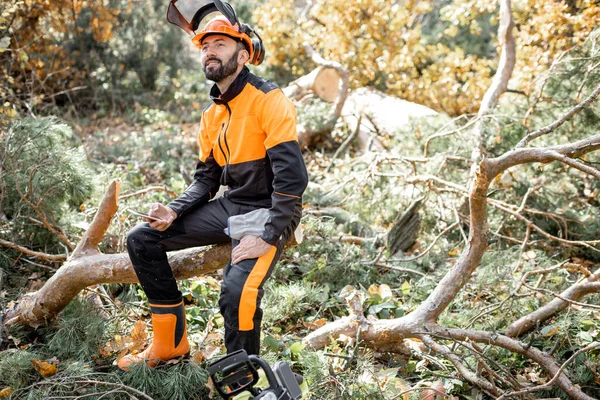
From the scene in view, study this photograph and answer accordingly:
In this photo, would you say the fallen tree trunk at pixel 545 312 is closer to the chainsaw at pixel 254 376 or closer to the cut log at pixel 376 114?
the chainsaw at pixel 254 376

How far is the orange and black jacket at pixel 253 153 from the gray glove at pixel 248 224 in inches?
2.9

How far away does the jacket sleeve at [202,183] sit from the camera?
10.9 feet

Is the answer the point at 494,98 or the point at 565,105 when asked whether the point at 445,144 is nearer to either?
the point at 494,98

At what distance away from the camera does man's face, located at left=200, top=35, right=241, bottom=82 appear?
3.11m

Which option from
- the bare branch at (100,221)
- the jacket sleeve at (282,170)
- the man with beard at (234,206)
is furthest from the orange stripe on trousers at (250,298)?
the bare branch at (100,221)

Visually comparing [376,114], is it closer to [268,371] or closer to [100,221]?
[100,221]

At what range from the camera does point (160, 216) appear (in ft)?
10.5

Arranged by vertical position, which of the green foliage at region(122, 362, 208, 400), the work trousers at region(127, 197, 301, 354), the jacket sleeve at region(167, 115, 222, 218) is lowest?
the green foliage at region(122, 362, 208, 400)

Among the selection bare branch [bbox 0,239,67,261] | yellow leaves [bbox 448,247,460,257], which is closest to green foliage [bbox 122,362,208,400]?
bare branch [bbox 0,239,67,261]

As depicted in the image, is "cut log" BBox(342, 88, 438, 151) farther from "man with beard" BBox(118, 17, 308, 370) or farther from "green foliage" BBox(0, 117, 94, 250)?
"man with beard" BBox(118, 17, 308, 370)

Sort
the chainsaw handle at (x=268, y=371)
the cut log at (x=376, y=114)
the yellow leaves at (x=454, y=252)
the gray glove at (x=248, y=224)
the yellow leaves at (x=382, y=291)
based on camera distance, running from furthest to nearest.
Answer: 1. the cut log at (x=376, y=114)
2. the yellow leaves at (x=454, y=252)
3. the yellow leaves at (x=382, y=291)
4. the gray glove at (x=248, y=224)
5. the chainsaw handle at (x=268, y=371)

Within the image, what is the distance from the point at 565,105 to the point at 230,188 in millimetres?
3801

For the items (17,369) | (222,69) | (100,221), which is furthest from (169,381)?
(222,69)

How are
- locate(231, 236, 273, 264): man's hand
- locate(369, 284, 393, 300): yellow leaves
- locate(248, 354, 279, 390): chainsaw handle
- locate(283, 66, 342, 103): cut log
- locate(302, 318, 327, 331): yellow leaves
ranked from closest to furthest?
locate(248, 354, 279, 390): chainsaw handle
locate(231, 236, 273, 264): man's hand
locate(302, 318, 327, 331): yellow leaves
locate(369, 284, 393, 300): yellow leaves
locate(283, 66, 342, 103): cut log
